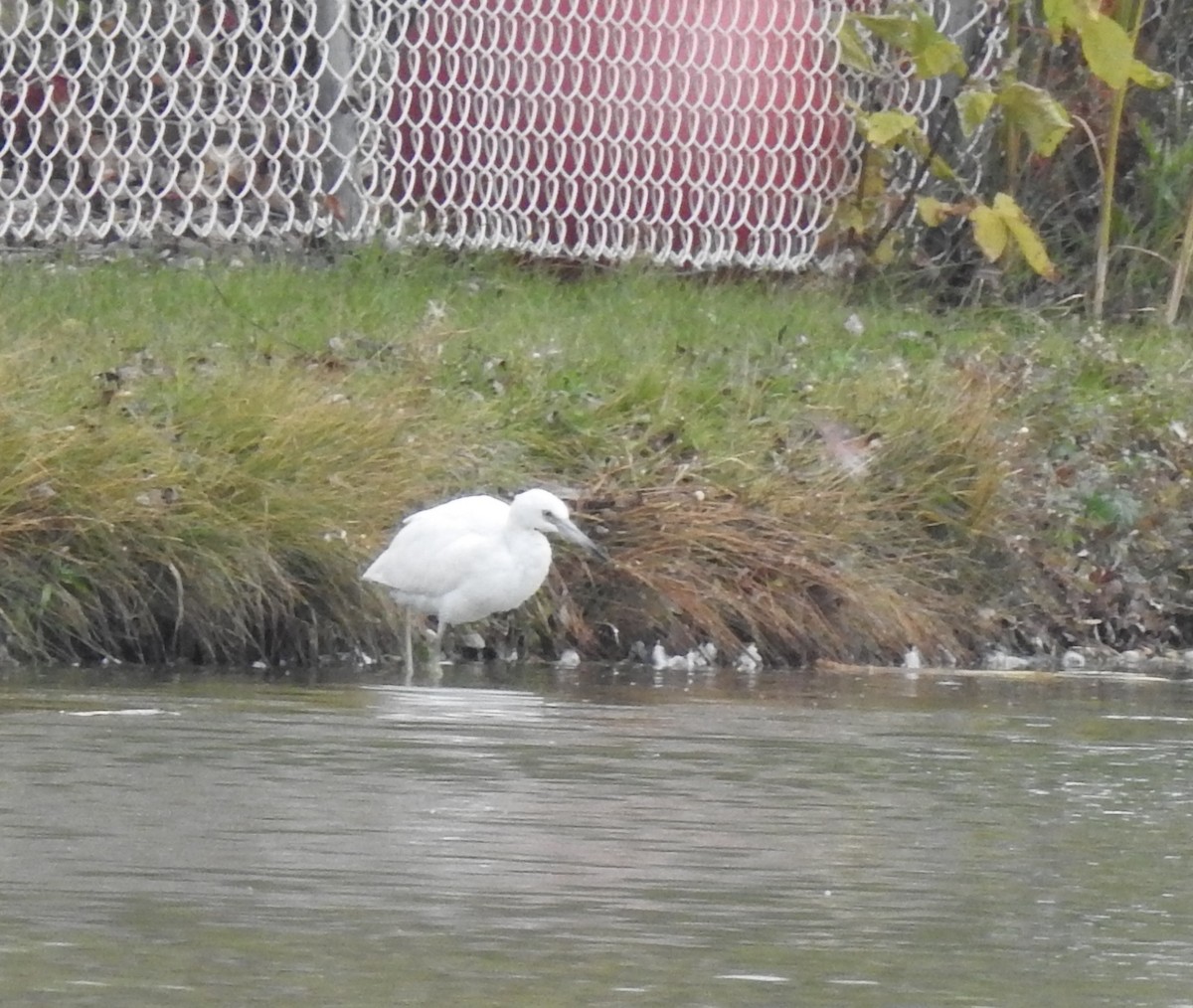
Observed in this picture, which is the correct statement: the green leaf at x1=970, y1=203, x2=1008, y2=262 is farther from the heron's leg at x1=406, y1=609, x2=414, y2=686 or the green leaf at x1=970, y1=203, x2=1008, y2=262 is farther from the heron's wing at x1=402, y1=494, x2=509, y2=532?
the heron's leg at x1=406, y1=609, x2=414, y2=686

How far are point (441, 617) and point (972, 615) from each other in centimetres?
183

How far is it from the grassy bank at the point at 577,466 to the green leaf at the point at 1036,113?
1226 millimetres

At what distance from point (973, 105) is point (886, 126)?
0.34 meters

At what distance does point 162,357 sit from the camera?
28.6 feet

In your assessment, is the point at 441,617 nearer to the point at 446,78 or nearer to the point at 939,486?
the point at 939,486

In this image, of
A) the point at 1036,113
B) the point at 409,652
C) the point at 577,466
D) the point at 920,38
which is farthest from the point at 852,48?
the point at 409,652

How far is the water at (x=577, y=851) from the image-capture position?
380 cm

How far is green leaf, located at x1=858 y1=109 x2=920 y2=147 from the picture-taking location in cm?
1168

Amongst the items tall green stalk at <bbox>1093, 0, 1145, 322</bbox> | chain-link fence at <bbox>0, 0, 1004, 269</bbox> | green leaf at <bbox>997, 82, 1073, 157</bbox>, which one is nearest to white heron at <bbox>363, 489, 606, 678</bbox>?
chain-link fence at <bbox>0, 0, 1004, 269</bbox>

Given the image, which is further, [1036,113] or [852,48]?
[852,48]

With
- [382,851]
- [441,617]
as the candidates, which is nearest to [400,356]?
[441,617]

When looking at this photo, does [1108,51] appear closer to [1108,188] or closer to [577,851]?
[1108,188]

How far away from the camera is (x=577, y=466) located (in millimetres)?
8734

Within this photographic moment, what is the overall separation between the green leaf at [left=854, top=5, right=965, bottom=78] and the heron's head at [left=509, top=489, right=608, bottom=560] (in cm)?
438
